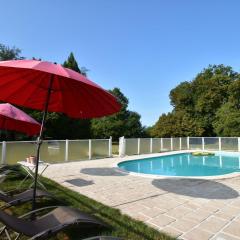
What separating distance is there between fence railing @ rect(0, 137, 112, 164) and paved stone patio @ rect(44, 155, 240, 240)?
2156 millimetres

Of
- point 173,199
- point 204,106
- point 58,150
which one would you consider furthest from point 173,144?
point 204,106

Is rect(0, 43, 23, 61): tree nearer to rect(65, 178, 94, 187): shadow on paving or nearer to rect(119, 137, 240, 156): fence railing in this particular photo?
rect(119, 137, 240, 156): fence railing

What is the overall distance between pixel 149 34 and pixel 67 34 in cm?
517

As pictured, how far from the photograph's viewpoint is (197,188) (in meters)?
7.13

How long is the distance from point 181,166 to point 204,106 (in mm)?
22094

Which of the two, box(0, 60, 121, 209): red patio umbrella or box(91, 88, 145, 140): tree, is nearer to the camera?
box(0, 60, 121, 209): red patio umbrella

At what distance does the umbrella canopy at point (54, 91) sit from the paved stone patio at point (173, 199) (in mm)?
2067

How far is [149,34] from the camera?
16.7 meters

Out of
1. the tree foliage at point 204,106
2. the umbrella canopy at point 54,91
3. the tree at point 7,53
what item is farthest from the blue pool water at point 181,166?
the tree at point 7,53

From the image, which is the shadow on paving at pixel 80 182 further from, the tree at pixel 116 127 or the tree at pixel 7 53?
the tree at pixel 7 53

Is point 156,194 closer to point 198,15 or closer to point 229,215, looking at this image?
point 229,215

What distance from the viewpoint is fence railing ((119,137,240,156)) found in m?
17.3

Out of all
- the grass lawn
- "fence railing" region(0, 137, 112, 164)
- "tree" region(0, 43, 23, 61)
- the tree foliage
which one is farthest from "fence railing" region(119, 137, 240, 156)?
"tree" region(0, 43, 23, 61)

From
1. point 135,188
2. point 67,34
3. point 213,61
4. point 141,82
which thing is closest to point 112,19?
point 67,34
